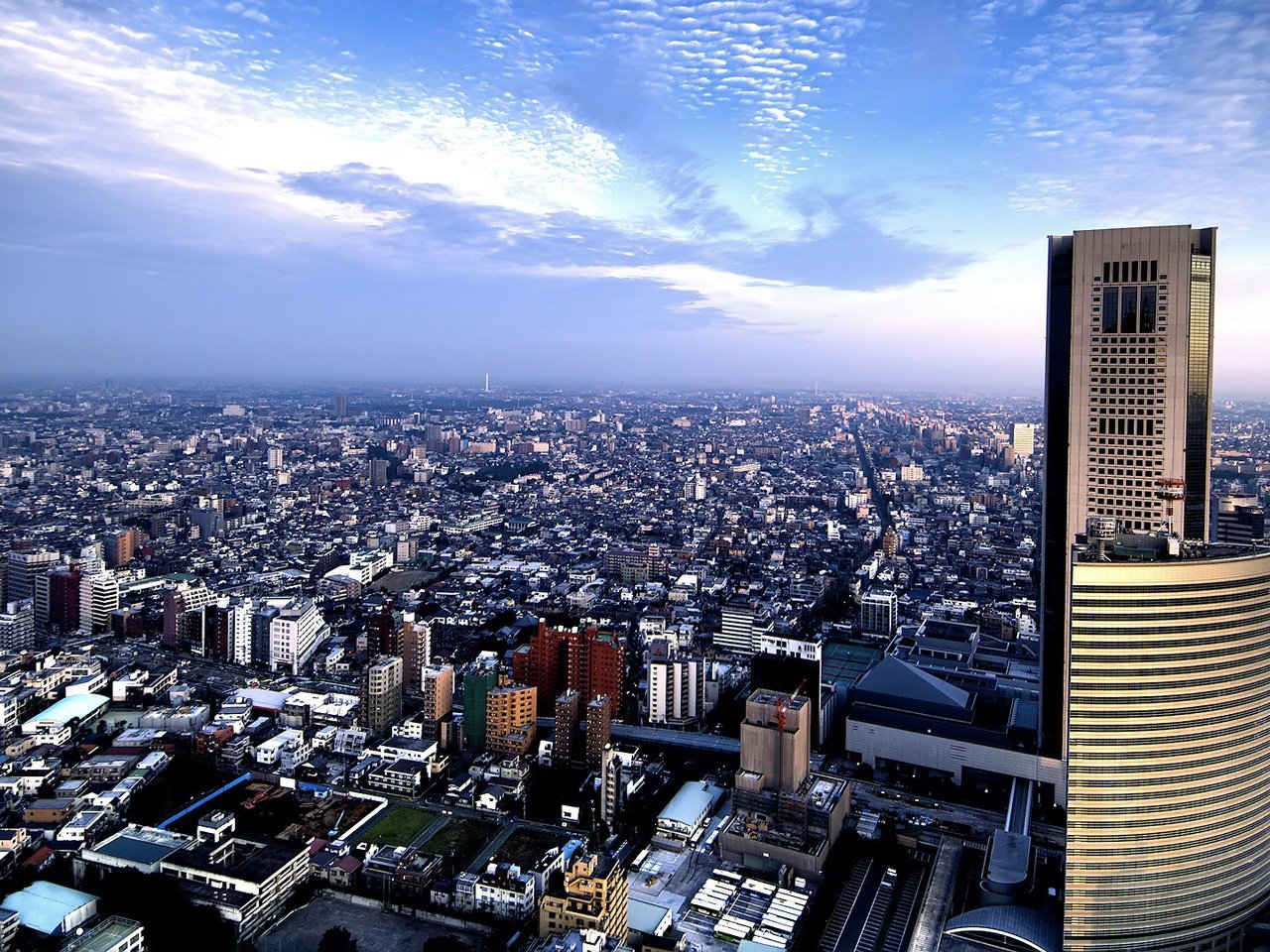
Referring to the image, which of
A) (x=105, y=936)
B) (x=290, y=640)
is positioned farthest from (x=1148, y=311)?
(x=290, y=640)

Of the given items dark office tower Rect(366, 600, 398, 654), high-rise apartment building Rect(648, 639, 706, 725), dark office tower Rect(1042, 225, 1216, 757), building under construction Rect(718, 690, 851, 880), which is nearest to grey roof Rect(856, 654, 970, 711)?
dark office tower Rect(1042, 225, 1216, 757)

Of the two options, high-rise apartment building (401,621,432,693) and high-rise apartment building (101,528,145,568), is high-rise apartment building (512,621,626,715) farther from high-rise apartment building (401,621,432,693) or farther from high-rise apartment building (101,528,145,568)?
high-rise apartment building (101,528,145,568)

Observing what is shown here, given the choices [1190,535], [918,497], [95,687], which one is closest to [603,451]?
[918,497]

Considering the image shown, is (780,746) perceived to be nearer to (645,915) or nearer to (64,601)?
(645,915)

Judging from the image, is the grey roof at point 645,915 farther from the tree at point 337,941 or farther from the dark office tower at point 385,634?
the dark office tower at point 385,634

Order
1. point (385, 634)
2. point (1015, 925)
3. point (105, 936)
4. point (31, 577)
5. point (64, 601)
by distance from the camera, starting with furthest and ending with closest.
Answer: point (31, 577)
point (64, 601)
point (385, 634)
point (1015, 925)
point (105, 936)
